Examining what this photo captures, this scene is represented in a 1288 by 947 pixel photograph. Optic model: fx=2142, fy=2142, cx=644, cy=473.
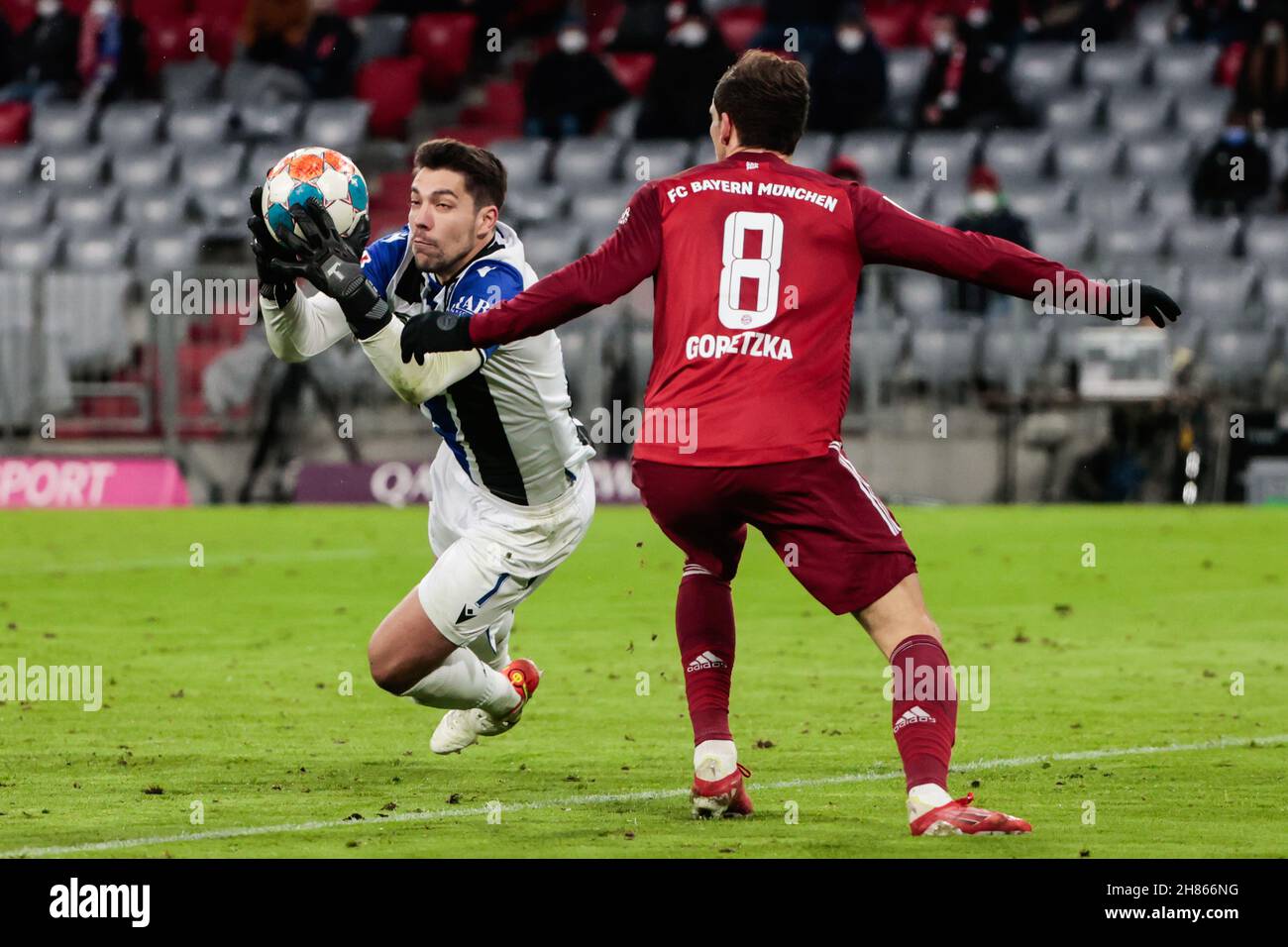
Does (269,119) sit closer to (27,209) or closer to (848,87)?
(27,209)

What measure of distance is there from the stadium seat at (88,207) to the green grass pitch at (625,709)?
8636 millimetres

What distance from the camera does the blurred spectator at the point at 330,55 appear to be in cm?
2473

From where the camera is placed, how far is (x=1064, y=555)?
48.6 feet

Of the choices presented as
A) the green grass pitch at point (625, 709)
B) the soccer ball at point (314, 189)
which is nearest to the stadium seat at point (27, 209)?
the green grass pitch at point (625, 709)

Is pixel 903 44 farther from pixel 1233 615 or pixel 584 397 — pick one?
pixel 1233 615

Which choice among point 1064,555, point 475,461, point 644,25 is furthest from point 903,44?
point 475,461

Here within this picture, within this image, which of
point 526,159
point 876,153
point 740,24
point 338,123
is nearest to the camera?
point 876,153

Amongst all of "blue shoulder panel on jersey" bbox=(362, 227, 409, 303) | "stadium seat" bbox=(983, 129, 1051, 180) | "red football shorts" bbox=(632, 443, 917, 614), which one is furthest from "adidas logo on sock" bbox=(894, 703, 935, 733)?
"stadium seat" bbox=(983, 129, 1051, 180)

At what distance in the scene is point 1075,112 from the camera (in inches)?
897

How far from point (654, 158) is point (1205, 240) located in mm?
5652

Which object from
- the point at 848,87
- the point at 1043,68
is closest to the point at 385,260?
the point at 848,87

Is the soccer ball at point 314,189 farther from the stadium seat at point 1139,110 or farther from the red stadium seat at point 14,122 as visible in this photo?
the red stadium seat at point 14,122
